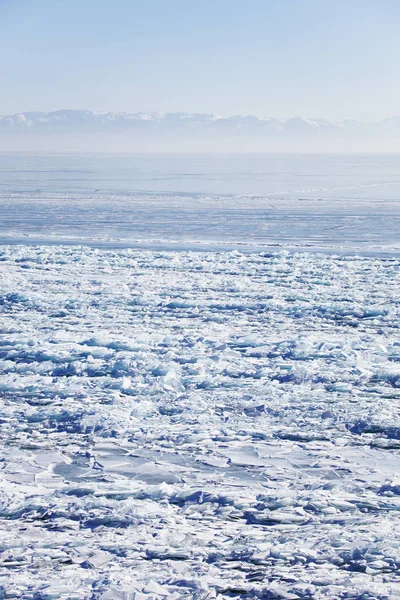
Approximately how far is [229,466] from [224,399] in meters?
1.23

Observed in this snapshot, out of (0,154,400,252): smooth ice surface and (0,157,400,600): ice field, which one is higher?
(0,154,400,252): smooth ice surface

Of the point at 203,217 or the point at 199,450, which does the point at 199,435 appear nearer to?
the point at 199,450

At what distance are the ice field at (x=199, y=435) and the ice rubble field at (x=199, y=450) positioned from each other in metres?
0.01

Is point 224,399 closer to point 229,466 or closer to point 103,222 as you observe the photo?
point 229,466

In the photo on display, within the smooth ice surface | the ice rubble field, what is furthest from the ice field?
the smooth ice surface

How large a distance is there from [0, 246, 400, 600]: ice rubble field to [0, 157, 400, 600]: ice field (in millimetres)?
12

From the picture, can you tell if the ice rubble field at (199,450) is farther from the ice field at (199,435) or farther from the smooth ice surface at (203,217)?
the smooth ice surface at (203,217)

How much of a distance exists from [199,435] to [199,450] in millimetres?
231

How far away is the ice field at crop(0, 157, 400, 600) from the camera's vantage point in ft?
→ 9.88

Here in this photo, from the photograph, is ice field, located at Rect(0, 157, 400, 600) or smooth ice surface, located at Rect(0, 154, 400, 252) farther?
smooth ice surface, located at Rect(0, 154, 400, 252)

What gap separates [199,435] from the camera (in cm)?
455

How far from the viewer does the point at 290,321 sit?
26.6 feet

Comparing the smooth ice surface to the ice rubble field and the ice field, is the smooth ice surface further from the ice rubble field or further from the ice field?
the ice rubble field

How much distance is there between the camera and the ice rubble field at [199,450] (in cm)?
300
